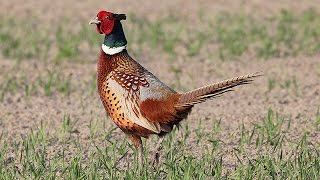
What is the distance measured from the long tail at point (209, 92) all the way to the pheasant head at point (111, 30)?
647mm

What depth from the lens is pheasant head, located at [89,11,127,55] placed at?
6938 mm

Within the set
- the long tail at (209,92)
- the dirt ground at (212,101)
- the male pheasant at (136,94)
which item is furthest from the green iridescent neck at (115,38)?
the dirt ground at (212,101)

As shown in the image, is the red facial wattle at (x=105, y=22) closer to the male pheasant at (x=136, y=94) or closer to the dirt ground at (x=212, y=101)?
the male pheasant at (x=136, y=94)

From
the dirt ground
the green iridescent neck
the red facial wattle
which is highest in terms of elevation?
the red facial wattle

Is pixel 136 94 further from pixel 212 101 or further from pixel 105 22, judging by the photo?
pixel 212 101

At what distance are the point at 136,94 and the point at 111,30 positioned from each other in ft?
1.78

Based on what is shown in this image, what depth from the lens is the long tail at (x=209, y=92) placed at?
20.8 ft

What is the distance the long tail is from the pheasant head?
647 millimetres

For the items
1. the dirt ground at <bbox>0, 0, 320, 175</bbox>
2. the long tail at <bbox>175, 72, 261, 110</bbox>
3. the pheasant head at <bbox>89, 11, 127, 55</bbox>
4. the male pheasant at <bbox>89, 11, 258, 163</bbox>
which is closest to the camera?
the long tail at <bbox>175, 72, 261, 110</bbox>

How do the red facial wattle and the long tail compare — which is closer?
the long tail

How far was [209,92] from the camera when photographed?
6.44 meters

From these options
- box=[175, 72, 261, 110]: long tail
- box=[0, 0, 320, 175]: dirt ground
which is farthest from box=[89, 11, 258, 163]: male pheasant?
box=[0, 0, 320, 175]: dirt ground

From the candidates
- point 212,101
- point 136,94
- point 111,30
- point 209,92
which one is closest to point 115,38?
point 111,30

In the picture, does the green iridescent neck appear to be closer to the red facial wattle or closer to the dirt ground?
the red facial wattle
